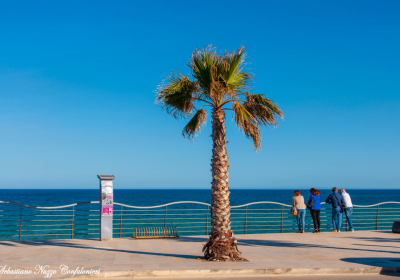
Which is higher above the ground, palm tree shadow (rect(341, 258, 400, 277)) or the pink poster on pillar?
the pink poster on pillar

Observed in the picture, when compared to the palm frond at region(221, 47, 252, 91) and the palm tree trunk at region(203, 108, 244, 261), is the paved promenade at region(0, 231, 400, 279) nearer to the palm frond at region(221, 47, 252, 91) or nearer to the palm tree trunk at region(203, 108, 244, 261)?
the palm tree trunk at region(203, 108, 244, 261)

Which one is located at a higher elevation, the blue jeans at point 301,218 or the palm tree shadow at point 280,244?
the blue jeans at point 301,218

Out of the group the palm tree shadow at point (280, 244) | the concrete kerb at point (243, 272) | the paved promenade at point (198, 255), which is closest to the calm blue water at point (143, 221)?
the paved promenade at point (198, 255)

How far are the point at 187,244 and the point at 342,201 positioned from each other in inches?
255

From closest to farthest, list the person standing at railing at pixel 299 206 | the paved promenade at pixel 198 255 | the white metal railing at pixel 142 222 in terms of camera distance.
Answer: the paved promenade at pixel 198 255
the white metal railing at pixel 142 222
the person standing at railing at pixel 299 206

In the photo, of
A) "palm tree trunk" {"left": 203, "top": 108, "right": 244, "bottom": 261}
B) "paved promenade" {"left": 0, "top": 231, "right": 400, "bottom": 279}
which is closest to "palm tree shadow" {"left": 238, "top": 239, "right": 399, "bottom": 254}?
"paved promenade" {"left": 0, "top": 231, "right": 400, "bottom": 279}

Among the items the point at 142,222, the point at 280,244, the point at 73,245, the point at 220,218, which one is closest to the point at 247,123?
the point at 220,218

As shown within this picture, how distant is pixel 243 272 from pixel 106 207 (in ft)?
16.7

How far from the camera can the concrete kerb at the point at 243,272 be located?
6570 mm

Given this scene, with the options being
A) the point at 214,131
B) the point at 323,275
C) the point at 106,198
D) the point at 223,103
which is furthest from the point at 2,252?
the point at 323,275

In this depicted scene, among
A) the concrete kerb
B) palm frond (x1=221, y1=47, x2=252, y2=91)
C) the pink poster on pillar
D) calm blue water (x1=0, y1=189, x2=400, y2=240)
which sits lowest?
calm blue water (x1=0, y1=189, x2=400, y2=240)

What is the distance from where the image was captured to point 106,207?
1048 cm

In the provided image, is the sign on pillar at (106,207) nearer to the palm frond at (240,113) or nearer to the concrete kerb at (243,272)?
the concrete kerb at (243,272)

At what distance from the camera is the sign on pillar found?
10445mm
